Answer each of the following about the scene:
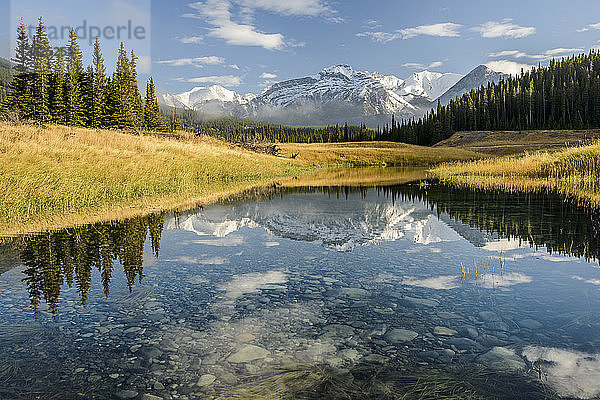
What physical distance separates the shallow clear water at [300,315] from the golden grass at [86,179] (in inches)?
163

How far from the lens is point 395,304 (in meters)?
6.37

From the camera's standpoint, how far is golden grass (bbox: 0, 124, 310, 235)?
48.3 feet

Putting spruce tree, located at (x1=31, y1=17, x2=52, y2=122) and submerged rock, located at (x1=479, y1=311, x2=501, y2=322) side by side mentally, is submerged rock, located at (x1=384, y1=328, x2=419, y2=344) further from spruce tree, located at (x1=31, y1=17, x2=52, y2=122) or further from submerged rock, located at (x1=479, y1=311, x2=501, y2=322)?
spruce tree, located at (x1=31, y1=17, x2=52, y2=122)

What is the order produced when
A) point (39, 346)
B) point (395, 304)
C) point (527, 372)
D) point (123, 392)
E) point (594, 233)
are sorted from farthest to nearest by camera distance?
1. point (594, 233)
2. point (395, 304)
3. point (39, 346)
4. point (527, 372)
5. point (123, 392)

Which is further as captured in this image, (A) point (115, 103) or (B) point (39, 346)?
(A) point (115, 103)

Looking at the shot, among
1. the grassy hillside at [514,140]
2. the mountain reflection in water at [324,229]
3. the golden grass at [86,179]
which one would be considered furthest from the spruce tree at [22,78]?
the grassy hillside at [514,140]

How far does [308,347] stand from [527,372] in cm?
253

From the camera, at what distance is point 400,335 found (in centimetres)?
524

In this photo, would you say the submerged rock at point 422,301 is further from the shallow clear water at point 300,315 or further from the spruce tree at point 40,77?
the spruce tree at point 40,77

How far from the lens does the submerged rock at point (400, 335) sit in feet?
16.7

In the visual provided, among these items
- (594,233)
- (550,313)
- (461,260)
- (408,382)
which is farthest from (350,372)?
(594,233)

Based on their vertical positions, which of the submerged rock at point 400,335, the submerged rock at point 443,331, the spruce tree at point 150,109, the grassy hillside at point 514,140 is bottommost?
the submerged rock at point 400,335

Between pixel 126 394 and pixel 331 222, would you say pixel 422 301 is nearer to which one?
pixel 126 394

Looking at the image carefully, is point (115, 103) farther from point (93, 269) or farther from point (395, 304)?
point (395, 304)
